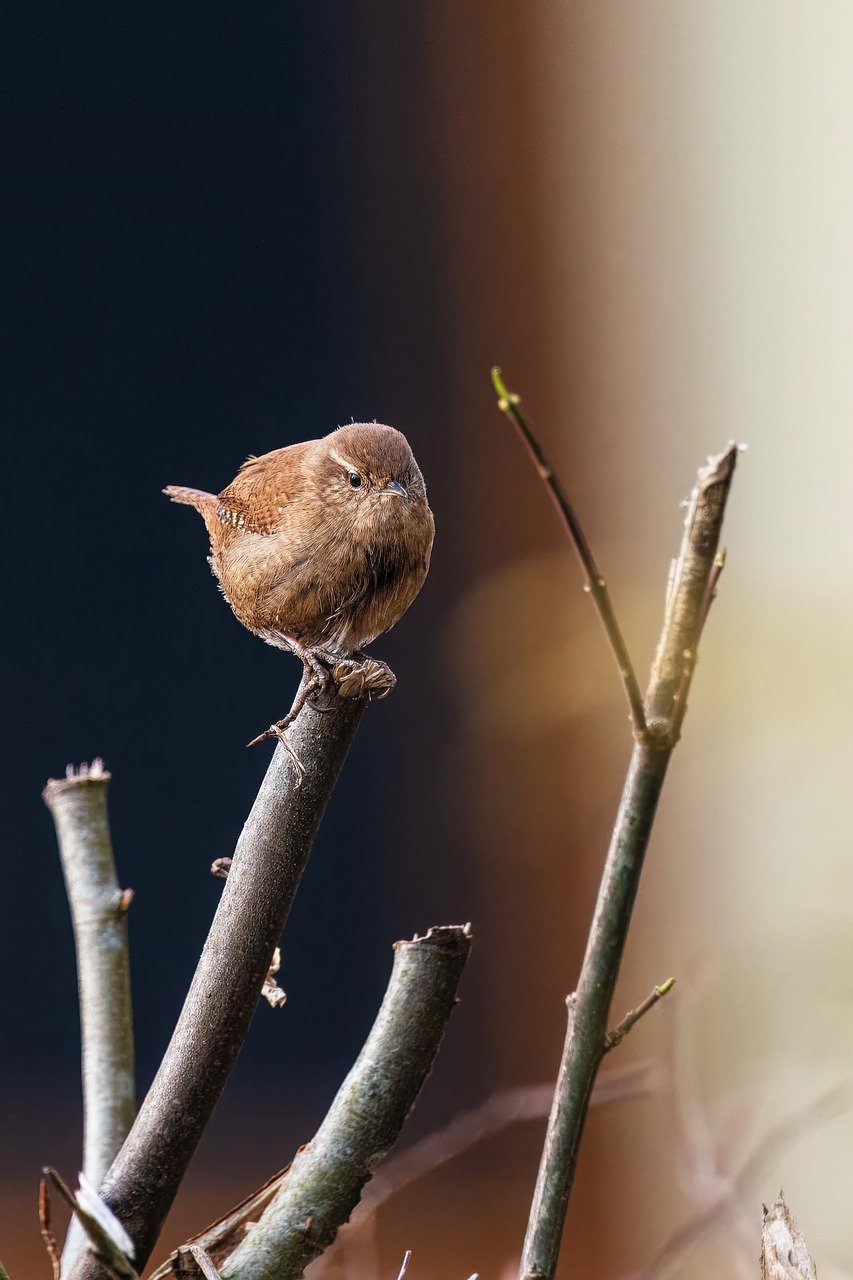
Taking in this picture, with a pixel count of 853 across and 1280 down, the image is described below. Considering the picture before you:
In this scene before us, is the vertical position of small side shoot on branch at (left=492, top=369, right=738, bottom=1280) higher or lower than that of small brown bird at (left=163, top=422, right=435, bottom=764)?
lower

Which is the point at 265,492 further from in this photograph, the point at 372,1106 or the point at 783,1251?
the point at 783,1251

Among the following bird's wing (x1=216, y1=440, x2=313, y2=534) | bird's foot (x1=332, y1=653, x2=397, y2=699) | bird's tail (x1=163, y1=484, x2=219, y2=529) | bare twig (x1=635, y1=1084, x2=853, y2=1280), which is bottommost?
bare twig (x1=635, y1=1084, x2=853, y2=1280)

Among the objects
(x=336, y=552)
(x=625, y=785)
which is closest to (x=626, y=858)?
(x=625, y=785)

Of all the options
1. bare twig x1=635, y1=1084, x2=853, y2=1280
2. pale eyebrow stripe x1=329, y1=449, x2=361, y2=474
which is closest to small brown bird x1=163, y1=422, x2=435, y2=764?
pale eyebrow stripe x1=329, y1=449, x2=361, y2=474

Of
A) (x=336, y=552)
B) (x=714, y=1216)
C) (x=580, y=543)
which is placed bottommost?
(x=714, y=1216)

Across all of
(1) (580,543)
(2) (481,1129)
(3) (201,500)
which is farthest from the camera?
(3) (201,500)

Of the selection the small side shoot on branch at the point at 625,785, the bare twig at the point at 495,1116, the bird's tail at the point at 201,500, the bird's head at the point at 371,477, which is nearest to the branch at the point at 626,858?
the small side shoot on branch at the point at 625,785

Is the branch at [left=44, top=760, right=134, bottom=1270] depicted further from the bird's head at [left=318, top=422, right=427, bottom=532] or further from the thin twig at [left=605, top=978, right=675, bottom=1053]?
the thin twig at [left=605, top=978, right=675, bottom=1053]

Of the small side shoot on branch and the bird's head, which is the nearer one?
the small side shoot on branch
